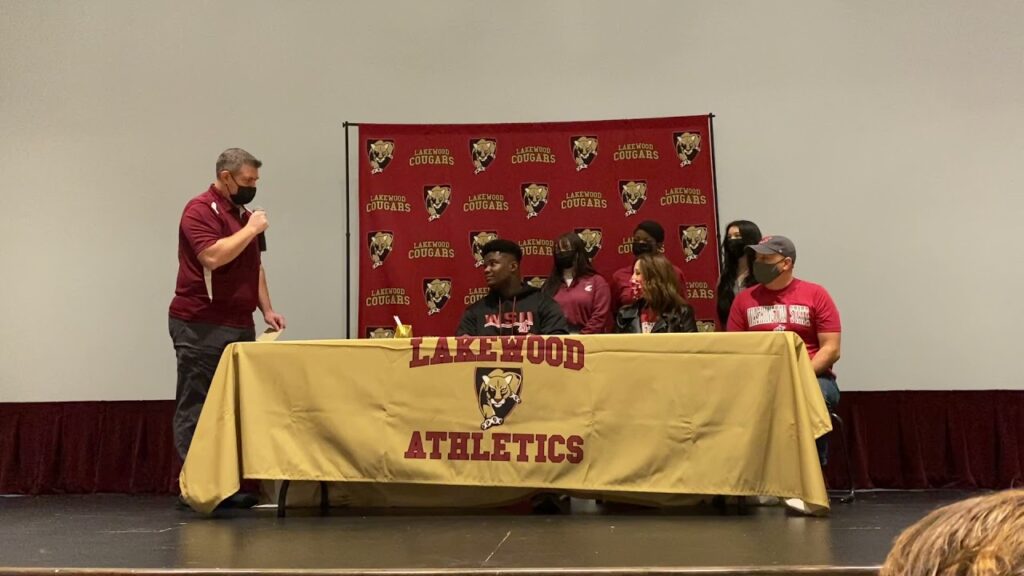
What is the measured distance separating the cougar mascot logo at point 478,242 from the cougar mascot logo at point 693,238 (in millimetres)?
1111

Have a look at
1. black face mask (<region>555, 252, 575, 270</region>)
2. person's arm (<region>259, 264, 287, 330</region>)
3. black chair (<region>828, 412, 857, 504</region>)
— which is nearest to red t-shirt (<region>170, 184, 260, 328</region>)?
person's arm (<region>259, 264, 287, 330</region>)

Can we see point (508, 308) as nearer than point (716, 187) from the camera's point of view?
Yes

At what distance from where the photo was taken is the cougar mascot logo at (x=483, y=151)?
5.13 m

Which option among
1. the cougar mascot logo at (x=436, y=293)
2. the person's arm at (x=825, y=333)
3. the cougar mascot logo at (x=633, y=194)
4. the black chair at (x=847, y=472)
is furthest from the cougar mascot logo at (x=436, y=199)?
the black chair at (x=847, y=472)

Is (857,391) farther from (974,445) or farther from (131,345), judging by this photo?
(131,345)

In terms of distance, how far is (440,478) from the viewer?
314 cm

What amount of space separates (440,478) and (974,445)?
3.17 metres

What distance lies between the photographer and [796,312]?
361 cm

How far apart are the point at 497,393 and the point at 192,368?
1.29 metres

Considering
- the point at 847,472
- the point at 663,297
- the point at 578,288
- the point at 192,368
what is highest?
the point at 578,288

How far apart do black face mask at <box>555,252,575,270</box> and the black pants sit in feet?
6.37

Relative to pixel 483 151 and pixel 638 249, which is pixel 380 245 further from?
pixel 638 249

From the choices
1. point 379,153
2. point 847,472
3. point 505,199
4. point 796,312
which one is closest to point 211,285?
point 379,153

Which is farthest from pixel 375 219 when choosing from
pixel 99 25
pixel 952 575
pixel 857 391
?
pixel 952 575
